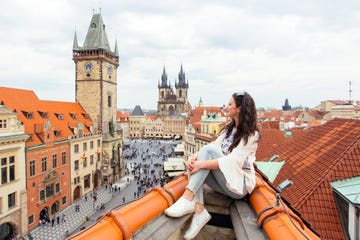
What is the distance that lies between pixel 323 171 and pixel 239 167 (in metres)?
5.39

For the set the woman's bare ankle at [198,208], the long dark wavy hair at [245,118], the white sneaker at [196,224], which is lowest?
the white sneaker at [196,224]

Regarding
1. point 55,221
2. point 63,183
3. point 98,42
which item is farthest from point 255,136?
point 98,42

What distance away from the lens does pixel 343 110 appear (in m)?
13.9

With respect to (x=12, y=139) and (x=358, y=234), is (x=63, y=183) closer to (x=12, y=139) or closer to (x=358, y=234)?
(x=12, y=139)

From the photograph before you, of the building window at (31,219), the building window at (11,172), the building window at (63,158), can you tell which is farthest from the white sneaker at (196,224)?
the building window at (63,158)

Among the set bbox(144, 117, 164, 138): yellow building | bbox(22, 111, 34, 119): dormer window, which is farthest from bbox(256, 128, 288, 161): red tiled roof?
bbox(144, 117, 164, 138): yellow building

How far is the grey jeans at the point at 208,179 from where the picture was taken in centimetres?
299

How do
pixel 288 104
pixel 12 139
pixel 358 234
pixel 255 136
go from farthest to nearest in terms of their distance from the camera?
pixel 288 104 → pixel 12 139 → pixel 358 234 → pixel 255 136

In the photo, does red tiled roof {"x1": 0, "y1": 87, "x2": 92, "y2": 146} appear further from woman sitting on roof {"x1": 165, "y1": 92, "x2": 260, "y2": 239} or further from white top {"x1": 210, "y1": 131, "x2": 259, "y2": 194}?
white top {"x1": 210, "y1": 131, "x2": 259, "y2": 194}

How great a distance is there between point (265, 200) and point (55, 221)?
24.6 meters

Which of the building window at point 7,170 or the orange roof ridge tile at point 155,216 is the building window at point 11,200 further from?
the orange roof ridge tile at point 155,216

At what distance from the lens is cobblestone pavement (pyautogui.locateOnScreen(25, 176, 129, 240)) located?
1978 centimetres

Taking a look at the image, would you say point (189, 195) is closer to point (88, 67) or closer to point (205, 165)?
point (205, 165)

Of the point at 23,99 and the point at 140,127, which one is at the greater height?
the point at 23,99
